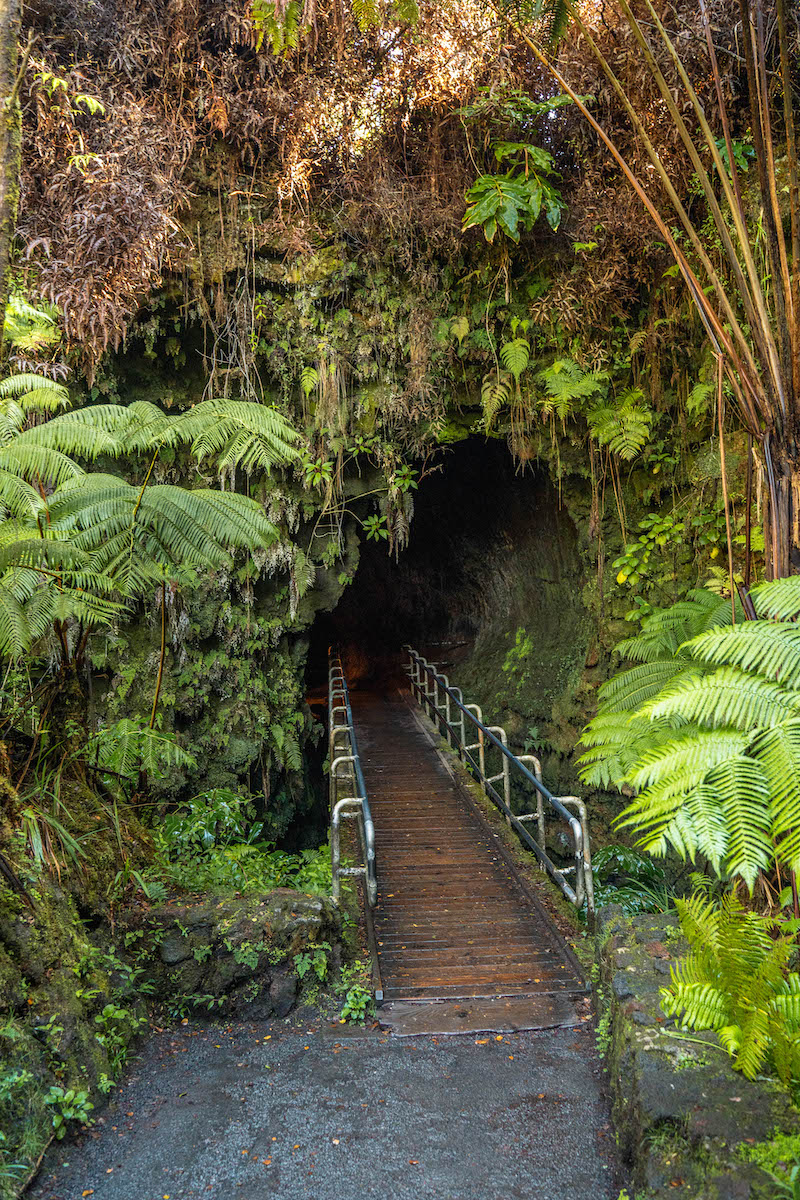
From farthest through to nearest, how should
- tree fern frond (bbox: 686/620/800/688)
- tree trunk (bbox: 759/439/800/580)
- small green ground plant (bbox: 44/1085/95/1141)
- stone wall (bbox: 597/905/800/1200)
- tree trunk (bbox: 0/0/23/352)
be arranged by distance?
tree trunk (bbox: 759/439/800/580) < tree trunk (bbox: 0/0/23/352) < small green ground plant (bbox: 44/1085/95/1141) < tree fern frond (bbox: 686/620/800/688) < stone wall (bbox: 597/905/800/1200)

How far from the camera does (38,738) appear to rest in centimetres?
464

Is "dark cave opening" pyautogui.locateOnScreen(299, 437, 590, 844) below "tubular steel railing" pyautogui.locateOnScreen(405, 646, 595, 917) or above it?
above

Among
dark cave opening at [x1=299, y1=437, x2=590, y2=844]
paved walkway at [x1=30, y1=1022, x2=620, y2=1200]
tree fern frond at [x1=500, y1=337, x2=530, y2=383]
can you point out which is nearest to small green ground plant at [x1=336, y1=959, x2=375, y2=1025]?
paved walkway at [x1=30, y1=1022, x2=620, y2=1200]

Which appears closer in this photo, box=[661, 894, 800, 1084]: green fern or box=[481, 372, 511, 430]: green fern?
box=[661, 894, 800, 1084]: green fern

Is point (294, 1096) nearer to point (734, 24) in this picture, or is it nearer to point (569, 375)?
point (569, 375)

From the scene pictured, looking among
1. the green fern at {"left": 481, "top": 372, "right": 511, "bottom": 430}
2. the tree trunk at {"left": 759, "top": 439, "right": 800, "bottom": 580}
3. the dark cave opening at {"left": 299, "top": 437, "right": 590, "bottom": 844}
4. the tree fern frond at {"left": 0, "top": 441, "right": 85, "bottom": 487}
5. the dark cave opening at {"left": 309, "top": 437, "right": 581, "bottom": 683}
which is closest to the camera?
the tree trunk at {"left": 759, "top": 439, "right": 800, "bottom": 580}

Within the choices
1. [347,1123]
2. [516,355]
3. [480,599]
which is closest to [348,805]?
[347,1123]

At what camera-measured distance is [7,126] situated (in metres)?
3.20

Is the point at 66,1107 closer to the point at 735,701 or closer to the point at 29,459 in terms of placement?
the point at 29,459

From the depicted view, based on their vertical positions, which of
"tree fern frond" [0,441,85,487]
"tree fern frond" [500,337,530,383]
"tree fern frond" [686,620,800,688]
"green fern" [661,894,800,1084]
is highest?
"tree fern frond" [500,337,530,383]

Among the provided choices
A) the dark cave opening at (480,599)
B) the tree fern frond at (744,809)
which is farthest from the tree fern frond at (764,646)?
the dark cave opening at (480,599)

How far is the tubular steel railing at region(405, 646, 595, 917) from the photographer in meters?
5.04

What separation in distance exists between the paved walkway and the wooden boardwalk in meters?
0.56

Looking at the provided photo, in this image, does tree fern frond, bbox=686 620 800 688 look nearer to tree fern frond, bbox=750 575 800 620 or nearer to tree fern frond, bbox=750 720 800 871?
tree fern frond, bbox=750 575 800 620
